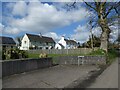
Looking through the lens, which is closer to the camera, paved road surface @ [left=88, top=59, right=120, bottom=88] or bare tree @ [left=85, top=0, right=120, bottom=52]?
paved road surface @ [left=88, top=59, right=120, bottom=88]

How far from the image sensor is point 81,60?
3247 cm

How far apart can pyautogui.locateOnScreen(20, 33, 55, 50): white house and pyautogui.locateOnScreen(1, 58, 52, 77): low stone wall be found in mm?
65889

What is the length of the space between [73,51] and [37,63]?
45.0m

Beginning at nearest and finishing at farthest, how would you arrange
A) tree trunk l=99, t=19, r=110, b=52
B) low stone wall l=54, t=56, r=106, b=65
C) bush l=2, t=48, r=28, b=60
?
bush l=2, t=48, r=28, b=60 < low stone wall l=54, t=56, r=106, b=65 < tree trunk l=99, t=19, r=110, b=52

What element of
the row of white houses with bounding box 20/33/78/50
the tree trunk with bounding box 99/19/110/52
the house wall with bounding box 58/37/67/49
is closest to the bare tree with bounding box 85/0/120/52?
the tree trunk with bounding box 99/19/110/52

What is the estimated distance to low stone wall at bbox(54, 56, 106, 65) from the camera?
32.2m

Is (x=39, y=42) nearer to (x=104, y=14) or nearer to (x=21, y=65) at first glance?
(x=104, y=14)

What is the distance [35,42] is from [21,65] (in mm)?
81000

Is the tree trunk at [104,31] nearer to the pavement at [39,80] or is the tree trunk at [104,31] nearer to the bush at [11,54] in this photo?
the bush at [11,54]

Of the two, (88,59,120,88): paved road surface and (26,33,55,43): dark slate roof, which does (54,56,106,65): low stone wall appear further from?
(26,33,55,43): dark slate roof

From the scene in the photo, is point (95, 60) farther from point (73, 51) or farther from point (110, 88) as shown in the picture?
point (73, 51)

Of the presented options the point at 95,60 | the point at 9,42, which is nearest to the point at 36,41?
the point at 9,42

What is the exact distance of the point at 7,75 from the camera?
620 inches

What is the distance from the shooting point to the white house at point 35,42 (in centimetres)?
9494
